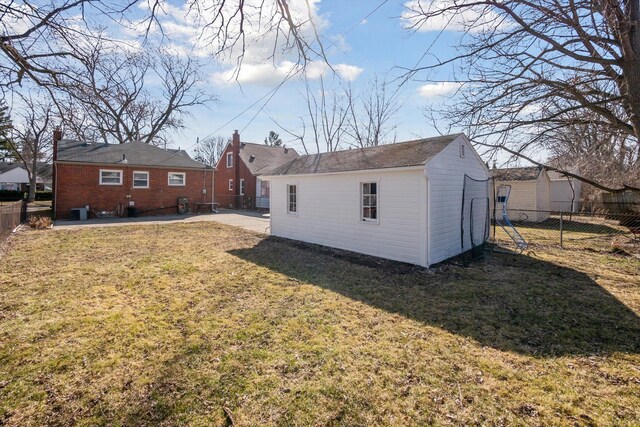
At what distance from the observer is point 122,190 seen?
1811cm

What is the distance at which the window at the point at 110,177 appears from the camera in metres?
17.5

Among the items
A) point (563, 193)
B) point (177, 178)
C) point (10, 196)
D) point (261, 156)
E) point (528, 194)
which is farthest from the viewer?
point (10, 196)

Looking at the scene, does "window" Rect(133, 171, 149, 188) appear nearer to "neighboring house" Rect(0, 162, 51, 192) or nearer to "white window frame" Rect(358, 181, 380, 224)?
"white window frame" Rect(358, 181, 380, 224)

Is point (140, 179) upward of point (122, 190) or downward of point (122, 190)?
upward

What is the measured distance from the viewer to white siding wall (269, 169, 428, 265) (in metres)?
7.56

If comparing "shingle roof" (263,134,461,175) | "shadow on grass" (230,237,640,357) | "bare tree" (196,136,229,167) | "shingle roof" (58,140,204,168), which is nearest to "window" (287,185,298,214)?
"shingle roof" (263,134,461,175)

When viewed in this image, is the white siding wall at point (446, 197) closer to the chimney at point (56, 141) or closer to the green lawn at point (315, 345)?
the green lawn at point (315, 345)

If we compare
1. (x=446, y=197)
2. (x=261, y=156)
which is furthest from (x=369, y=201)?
(x=261, y=156)

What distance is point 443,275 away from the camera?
684cm

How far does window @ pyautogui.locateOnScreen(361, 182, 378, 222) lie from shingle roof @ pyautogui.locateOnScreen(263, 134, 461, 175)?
555 mm

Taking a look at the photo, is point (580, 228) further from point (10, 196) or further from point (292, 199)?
point (10, 196)

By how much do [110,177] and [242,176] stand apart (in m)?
10.6

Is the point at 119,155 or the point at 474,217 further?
the point at 119,155

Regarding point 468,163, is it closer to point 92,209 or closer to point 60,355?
point 60,355
